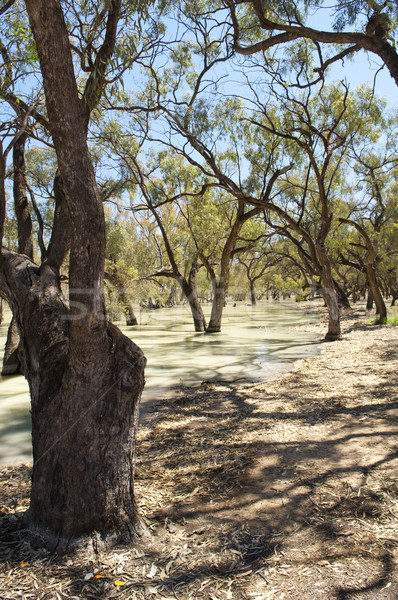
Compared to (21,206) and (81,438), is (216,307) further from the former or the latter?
(81,438)

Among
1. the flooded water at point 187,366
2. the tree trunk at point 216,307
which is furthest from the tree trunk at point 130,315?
the tree trunk at point 216,307

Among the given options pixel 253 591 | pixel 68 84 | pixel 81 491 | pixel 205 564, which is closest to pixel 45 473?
pixel 81 491

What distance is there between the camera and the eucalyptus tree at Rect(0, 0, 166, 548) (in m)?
2.57

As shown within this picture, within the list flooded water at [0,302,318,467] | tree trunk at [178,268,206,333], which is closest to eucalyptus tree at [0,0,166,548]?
flooded water at [0,302,318,467]

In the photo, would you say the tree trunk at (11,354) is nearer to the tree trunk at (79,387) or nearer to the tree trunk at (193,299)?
the tree trunk at (79,387)

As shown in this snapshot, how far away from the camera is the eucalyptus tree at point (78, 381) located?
2.57 metres

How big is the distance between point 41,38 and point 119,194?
12.9 m

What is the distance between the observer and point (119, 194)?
15.1m

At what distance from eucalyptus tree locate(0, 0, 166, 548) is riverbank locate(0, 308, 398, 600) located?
23 cm

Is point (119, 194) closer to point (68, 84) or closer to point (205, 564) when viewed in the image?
point (68, 84)

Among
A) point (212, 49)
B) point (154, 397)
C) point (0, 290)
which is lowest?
point (154, 397)

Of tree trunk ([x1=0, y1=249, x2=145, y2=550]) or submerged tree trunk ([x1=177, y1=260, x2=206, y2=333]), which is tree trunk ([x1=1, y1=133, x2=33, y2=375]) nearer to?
tree trunk ([x1=0, y1=249, x2=145, y2=550])

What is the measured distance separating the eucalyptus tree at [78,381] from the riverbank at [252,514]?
0.23 m

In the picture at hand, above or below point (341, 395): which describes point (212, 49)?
above
